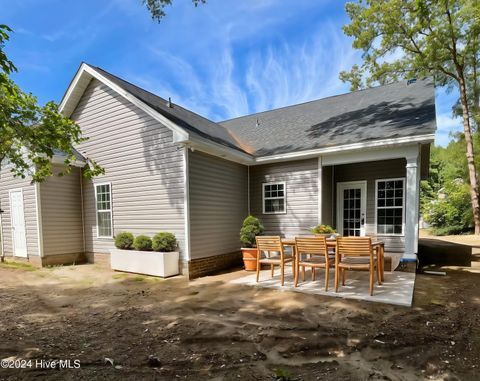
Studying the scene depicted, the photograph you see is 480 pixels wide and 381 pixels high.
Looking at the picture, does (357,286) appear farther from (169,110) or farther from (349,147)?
(169,110)

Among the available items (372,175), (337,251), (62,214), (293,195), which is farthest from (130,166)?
(372,175)

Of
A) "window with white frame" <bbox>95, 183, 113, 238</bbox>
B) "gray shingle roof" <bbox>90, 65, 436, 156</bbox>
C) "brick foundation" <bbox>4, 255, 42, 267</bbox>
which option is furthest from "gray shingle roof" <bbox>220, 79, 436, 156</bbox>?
"brick foundation" <bbox>4, 255, 42, 267</bbox>

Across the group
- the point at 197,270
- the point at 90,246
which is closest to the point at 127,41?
the point at 90,246

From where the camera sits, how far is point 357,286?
5566 millimetres

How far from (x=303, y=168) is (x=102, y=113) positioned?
6.35 metres

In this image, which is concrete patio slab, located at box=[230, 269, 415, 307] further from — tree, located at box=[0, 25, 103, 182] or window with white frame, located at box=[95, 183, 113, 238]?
window with white frame, located at box=[95, 183, 113, 238]

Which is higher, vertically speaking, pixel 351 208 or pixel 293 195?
pixel 293 195

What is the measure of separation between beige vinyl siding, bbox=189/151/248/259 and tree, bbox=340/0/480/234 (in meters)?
10.2

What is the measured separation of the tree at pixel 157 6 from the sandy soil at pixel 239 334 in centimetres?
537

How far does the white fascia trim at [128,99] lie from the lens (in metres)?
6.71

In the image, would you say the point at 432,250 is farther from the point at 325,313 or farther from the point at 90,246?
the point at 90,246

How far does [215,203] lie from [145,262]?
2365 millimetres

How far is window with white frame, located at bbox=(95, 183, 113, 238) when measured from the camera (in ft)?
27.9

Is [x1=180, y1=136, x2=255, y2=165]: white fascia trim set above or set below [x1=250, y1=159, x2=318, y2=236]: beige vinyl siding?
above
